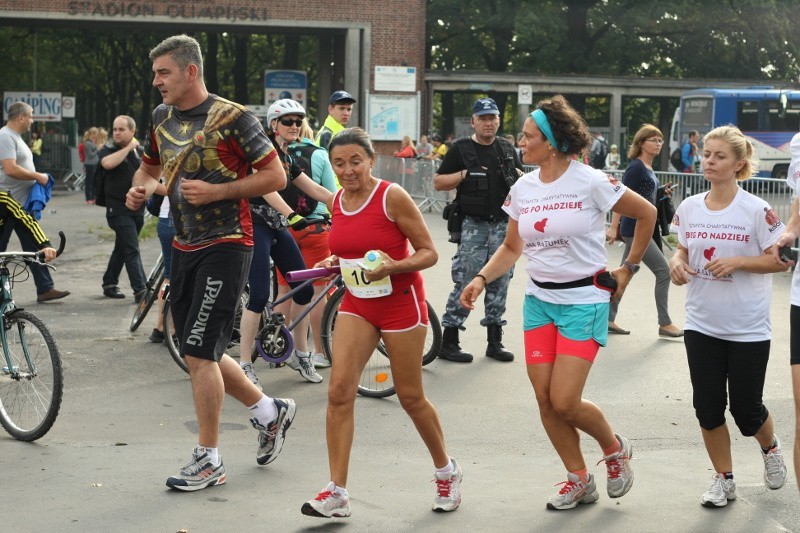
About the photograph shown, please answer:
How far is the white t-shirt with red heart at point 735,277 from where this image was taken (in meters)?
5.51

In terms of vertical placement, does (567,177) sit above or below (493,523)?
above

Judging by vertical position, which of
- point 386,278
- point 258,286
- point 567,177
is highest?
point 567,177

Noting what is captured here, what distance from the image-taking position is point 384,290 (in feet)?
17.9

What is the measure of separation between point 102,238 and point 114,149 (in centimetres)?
826

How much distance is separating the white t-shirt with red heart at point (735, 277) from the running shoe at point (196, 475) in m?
2.33

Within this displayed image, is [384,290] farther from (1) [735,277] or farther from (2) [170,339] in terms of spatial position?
(2) [170,339]

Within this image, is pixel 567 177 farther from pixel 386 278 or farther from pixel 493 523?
pixel 493 523

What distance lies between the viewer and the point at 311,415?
7668mm

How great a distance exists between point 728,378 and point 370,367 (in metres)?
3.22

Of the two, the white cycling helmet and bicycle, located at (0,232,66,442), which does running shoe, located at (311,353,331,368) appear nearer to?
the white cycling helmet

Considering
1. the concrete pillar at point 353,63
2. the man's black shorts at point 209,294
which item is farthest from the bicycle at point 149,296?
the concrete pillar at point 353,63

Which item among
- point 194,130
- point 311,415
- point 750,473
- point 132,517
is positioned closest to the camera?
A: point 132,517

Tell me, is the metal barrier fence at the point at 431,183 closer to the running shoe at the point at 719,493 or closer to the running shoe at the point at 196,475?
the running shoe at the point at 719,493

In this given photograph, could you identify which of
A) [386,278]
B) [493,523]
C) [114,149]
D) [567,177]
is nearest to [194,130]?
[386,278]
